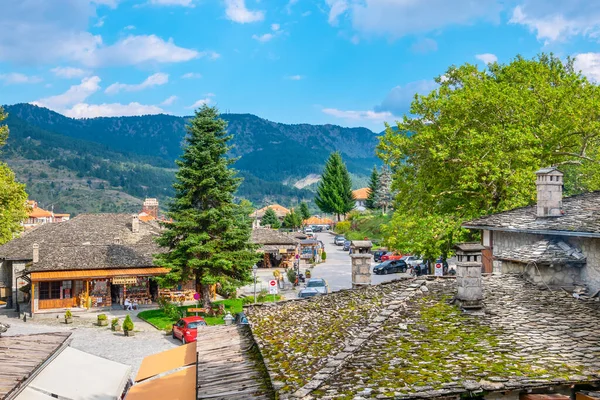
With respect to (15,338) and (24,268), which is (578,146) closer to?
(15,338)

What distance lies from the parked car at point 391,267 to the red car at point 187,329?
25.2 metres

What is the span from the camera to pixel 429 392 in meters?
7.78

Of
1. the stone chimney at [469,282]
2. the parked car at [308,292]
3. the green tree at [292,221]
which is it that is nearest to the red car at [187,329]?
the parked car at [308,292]

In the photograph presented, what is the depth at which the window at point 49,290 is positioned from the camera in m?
36.2

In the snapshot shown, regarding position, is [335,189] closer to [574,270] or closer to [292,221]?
[292,221]

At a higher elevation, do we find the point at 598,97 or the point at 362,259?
the point at 598,97

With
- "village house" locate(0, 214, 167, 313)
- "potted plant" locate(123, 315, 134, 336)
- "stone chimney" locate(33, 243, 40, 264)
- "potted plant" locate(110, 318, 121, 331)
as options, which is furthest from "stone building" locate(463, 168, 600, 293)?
"stone chimney" locate(33, 243, 40, 264)

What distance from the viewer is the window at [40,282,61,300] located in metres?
36.2

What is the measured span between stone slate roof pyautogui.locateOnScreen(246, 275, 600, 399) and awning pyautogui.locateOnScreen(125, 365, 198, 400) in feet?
6.12

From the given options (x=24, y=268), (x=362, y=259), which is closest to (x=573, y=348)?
(x=362, y=259)

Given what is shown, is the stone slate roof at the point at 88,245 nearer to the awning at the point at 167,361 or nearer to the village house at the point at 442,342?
the awning at the point at 167,361

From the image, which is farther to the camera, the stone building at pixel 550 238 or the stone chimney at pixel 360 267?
the stone chimney at pixel 360 267

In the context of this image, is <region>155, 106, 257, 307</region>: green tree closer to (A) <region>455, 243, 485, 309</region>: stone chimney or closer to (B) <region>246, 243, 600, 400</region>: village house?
(B) <region>246, 243, 600, 400</region>: village house

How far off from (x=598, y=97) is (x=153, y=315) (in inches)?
1117
